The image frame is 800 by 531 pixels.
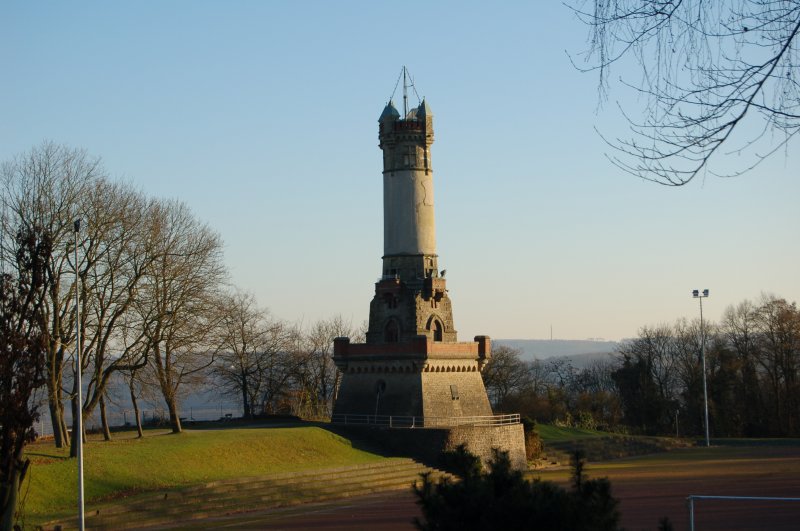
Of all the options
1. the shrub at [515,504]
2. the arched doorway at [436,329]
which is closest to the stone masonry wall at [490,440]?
the arched doorway at [436,329]

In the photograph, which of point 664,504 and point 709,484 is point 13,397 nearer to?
point 664,504

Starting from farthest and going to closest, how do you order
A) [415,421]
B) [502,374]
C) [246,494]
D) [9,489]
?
[502,374] → [415,421] → [246,494] → [9,489]

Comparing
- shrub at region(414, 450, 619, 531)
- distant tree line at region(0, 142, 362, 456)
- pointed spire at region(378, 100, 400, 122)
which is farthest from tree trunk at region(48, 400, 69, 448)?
shrub at region(414, 450, 619, 531)

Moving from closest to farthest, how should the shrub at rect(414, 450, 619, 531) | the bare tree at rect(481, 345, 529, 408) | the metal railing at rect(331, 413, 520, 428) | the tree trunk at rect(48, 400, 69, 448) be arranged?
the shrub at rect(414, 450, 619, 531) → the tree trunk at rect(48, 400, 69, 448) → the metal railing at rect(331, 413, 520, 428) → the bare tree at rect(481, 345, 529, 408)

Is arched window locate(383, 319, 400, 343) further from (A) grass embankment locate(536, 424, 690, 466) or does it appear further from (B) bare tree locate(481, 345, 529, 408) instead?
(B) bare tree locate(481, 345, 529, 408)

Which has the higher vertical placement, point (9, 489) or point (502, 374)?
point (502, 374)

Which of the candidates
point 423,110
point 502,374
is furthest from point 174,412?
point 502,374

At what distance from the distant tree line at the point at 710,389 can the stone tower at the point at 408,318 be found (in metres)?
19.9

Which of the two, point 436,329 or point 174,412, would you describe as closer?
point 174,412

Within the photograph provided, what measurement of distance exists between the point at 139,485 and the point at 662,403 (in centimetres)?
4857

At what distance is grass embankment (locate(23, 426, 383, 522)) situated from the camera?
30359mm

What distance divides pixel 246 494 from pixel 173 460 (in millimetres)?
3625

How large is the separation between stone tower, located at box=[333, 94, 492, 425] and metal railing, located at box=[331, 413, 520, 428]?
46cm

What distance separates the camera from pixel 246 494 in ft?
109
